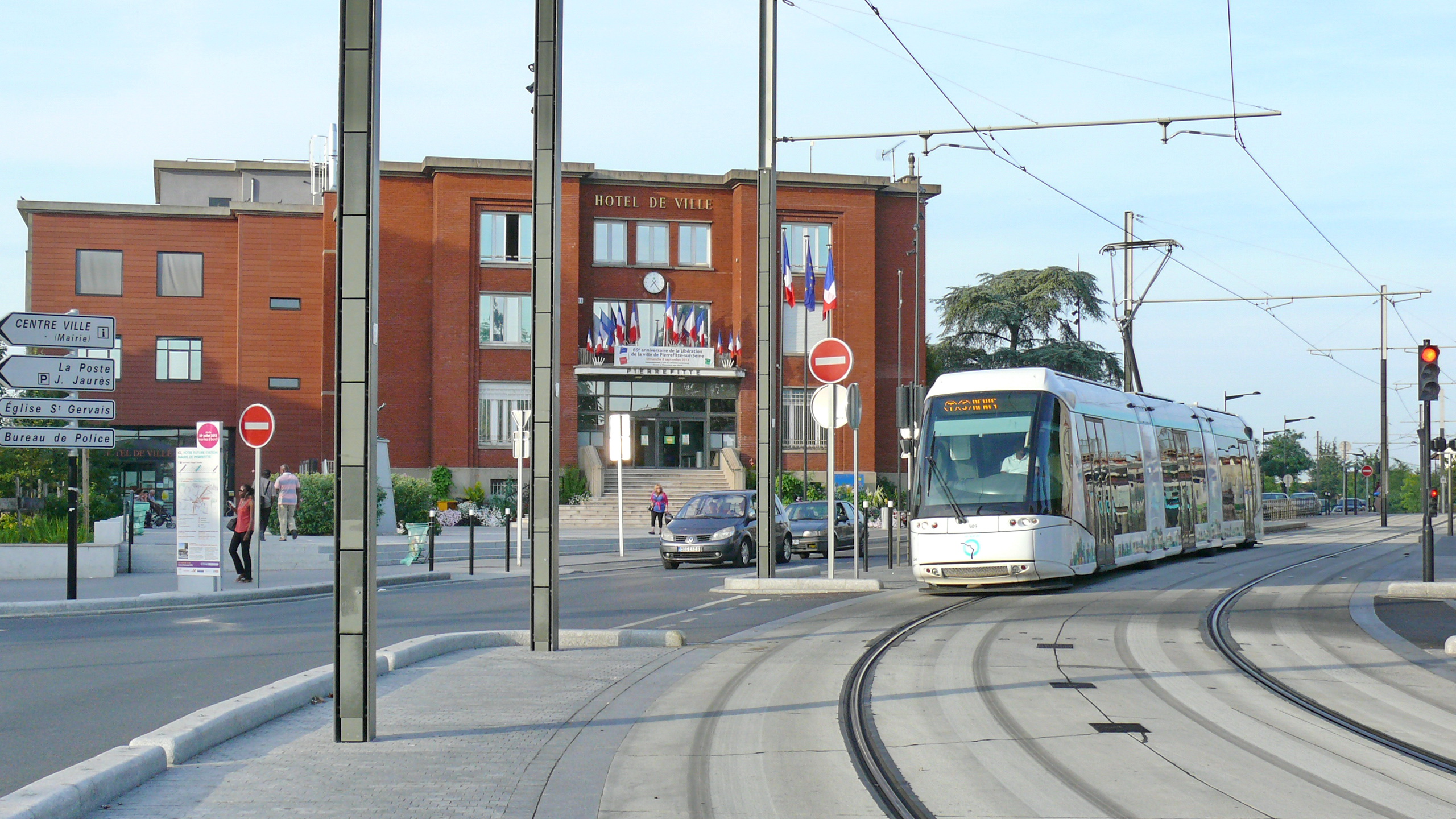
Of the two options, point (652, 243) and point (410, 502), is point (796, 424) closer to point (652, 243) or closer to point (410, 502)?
point (652, 243)

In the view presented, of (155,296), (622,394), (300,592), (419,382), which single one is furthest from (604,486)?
(300,592)

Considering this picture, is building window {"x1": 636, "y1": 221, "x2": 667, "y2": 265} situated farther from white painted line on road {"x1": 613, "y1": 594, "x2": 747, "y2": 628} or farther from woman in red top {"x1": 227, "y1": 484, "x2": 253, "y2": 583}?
white painted line on road {"x1": 613, "y1": 594, "x2": 747, "y2": 628}

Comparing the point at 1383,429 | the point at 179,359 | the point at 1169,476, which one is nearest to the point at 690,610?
the point at 1169,476

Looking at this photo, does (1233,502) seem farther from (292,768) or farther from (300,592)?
(292,768)

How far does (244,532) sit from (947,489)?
11.6m

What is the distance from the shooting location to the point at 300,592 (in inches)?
797

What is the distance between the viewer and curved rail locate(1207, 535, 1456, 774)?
724cm

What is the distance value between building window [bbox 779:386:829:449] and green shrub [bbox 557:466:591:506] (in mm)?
8319

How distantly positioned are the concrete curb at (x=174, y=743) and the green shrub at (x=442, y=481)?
3835cm

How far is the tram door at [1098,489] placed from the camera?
18.8 meters

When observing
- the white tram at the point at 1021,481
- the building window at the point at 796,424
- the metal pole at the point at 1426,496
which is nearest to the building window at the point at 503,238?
the building window at the point at 796,424

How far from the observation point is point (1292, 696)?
9.30 meters

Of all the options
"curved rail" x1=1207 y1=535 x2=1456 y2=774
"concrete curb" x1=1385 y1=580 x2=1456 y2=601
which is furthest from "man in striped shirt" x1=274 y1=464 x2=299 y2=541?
"concrete curb" x1=1385 y1=580 x2=1456 y2=601

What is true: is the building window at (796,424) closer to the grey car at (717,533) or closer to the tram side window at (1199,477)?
the grey car at (717,533)
